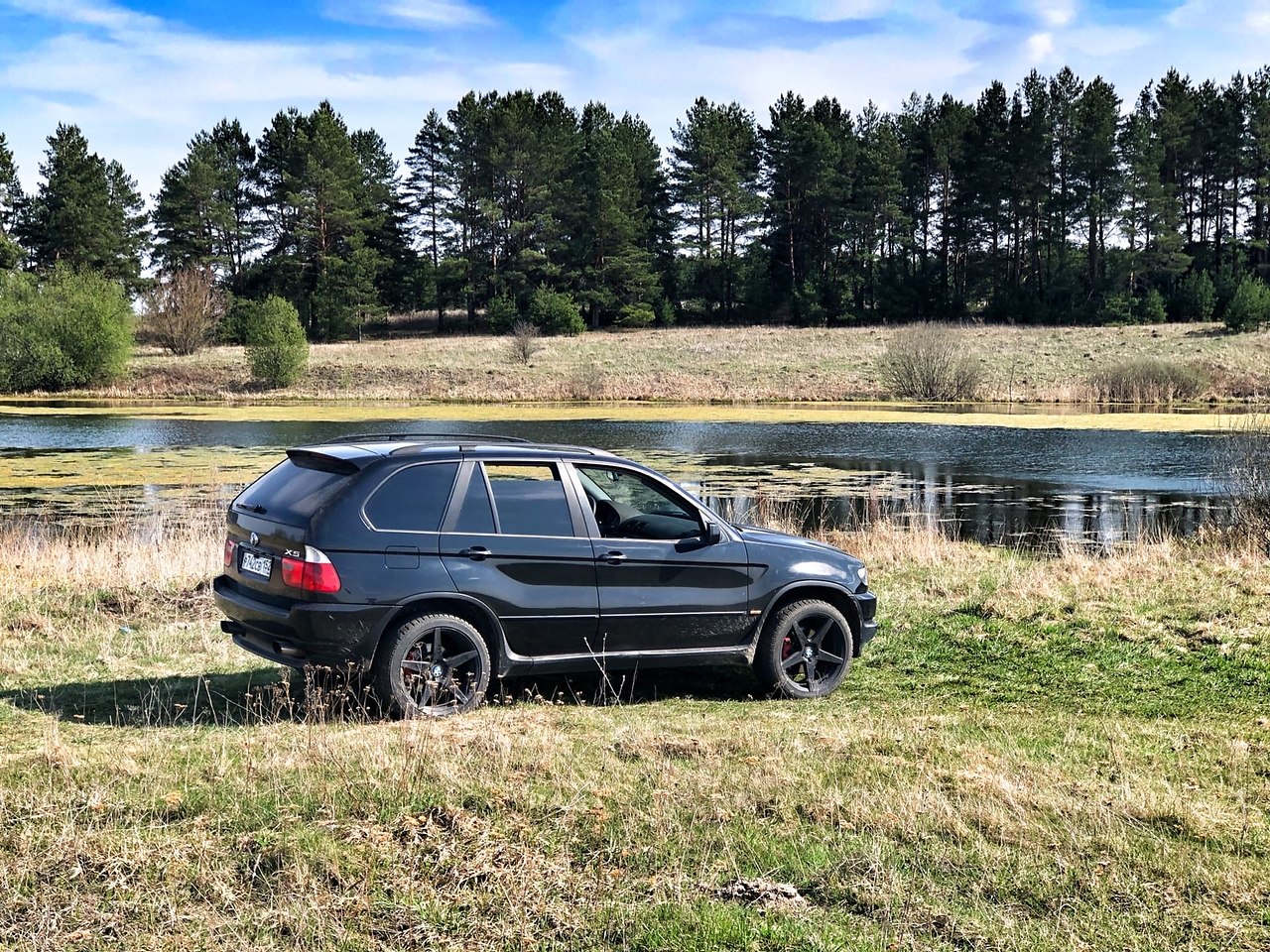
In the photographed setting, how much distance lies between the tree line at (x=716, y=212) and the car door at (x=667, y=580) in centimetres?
7500

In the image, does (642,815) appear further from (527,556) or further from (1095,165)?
(1095,165)

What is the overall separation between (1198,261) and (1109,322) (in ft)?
40.5

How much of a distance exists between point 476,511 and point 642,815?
107 inches

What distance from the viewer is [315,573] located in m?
6.84

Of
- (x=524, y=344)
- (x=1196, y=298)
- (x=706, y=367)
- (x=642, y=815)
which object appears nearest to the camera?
(x=642, y=815)

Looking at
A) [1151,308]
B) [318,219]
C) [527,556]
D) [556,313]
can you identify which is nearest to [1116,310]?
[1151,308]

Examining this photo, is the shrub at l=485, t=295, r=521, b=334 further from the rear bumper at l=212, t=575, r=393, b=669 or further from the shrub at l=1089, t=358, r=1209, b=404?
the rear bumper at l=212, t=575, r=393, b=669

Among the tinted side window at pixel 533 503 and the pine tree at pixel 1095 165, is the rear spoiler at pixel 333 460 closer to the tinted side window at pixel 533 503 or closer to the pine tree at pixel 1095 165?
the tinted side window at pixel 533 503

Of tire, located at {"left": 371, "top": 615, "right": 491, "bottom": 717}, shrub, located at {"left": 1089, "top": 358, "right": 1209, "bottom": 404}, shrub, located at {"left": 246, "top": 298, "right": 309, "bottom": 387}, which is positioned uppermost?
shrub, located at {"left": 246, "top": 298, "right": 309, "bottom": 387}

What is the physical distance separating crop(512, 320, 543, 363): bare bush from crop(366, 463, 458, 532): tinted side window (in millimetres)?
62774

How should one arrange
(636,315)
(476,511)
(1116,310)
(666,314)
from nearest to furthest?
1. (476,511)
2. (1116,310)
3. (636,315)
4. (666,314)

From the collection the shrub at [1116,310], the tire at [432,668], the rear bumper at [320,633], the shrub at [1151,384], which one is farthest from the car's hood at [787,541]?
the shrub at [1116,310]

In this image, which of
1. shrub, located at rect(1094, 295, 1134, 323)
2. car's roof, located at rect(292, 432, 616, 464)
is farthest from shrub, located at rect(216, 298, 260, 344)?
car's roof, located at rect(292, 432, 616, 464)

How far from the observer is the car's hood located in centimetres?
830
